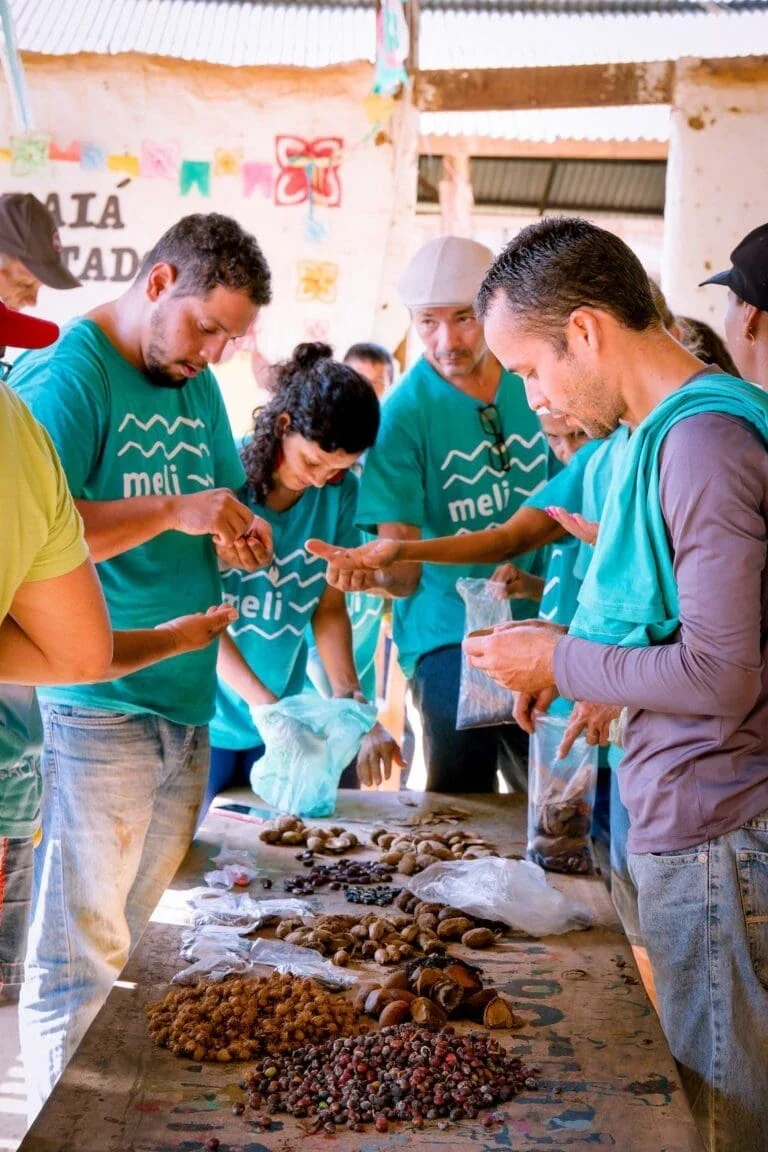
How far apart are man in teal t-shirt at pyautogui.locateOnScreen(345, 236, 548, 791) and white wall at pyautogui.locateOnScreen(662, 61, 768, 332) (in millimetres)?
1662

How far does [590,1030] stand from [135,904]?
4.61 feet

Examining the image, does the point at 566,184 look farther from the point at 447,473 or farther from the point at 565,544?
the point at 565,544

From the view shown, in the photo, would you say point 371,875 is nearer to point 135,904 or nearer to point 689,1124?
point 135,904

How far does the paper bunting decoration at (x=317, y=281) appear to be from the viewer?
4.82 metres

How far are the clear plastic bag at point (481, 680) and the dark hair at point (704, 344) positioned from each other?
30.3 inches

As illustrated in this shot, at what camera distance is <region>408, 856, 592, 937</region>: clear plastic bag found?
6.95 ft

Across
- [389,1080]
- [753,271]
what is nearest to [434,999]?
[389,1080]

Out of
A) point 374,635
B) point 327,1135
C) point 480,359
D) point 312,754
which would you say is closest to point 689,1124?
point 327,1135

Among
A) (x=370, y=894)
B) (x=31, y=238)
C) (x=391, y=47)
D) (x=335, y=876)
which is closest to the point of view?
(x=370, y=894)

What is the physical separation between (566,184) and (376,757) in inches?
161

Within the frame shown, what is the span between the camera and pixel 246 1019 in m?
1.70

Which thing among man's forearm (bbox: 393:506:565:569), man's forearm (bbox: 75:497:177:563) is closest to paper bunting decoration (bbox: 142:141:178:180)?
man's forearm (bbox: 393:506:565:569)

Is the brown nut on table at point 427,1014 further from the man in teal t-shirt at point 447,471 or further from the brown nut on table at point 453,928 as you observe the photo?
the man in teal t-shirt at point 447,471

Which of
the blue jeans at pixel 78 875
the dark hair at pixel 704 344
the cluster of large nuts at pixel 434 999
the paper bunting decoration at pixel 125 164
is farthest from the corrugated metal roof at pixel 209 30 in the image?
the cluster of large nuts at pixel 434 999
